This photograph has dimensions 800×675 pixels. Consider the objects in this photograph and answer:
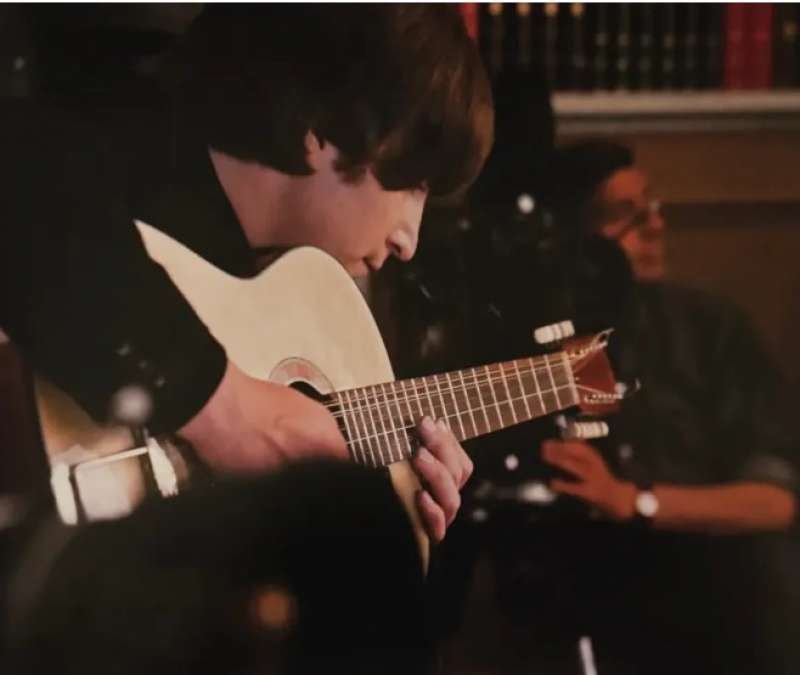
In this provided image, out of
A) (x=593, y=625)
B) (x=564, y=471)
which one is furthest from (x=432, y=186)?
(x=593, y=625)

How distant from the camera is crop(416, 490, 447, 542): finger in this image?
79 centimetres

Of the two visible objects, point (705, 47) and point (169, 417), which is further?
point (705, 47)

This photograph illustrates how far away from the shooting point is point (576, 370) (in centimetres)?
81

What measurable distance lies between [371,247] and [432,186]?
0.09 metres

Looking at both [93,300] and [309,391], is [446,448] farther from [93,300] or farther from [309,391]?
[93,300]

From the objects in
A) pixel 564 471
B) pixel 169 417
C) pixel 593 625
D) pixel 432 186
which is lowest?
pixel 593 625

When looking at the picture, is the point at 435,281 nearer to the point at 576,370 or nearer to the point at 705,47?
the point at 576,370

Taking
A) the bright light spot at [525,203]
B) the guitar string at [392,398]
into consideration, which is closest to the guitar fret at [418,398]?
the guitar string at [392,398]

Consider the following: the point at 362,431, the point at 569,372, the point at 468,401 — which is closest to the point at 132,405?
the point at 362,431

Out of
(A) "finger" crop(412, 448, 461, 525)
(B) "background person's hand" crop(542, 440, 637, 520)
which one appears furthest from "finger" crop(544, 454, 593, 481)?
(A) "finger" crop(412, 448, 461, 525)

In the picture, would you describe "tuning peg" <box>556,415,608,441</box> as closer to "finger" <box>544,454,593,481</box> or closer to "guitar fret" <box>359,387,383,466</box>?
"finger" <box>544,454,593,481</box>

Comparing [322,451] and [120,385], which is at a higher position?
[120,385]

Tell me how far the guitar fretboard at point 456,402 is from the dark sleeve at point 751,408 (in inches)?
6.8

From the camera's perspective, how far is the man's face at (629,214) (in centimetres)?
83
